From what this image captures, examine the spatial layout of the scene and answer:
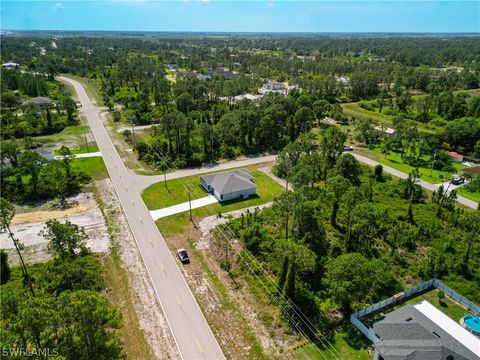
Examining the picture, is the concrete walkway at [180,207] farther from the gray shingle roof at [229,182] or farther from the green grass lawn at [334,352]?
the green grass lawn at [334,352]

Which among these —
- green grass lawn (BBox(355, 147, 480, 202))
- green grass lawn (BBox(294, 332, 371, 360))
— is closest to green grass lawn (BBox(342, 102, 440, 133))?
green grass lawn (BBox(355, 147, 480, 202))

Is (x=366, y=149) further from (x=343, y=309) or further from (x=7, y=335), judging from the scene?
(x=7, y=335)

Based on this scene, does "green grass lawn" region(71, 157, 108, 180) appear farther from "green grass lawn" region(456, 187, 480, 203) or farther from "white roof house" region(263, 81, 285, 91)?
"white roof house" region(263, 81, 285, 91)

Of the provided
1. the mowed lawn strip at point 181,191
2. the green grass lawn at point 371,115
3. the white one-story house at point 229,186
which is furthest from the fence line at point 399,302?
the green grass lawn at point 371,115

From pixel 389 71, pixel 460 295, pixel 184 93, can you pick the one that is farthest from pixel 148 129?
pixel 389 71

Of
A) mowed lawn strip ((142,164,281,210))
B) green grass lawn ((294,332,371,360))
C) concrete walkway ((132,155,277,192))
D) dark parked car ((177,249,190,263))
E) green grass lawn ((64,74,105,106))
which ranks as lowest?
green grass lawn ((294,332,371,360))

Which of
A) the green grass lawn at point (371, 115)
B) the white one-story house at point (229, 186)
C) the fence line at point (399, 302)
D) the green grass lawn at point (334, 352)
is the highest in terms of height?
the green grass lawn at point (371, 115)

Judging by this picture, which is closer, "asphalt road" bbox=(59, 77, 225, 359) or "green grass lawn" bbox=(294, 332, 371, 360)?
"green grass lawn" bbox=(294, 332, 371, 360)
